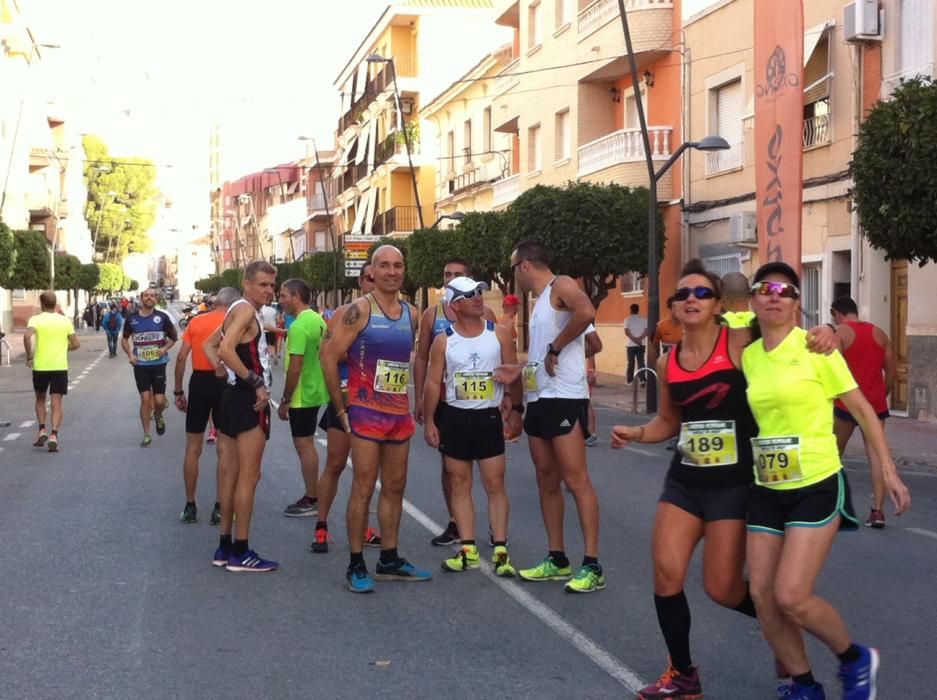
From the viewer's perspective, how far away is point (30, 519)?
10.0 metres

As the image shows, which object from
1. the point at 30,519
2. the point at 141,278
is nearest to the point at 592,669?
the point at 30,519

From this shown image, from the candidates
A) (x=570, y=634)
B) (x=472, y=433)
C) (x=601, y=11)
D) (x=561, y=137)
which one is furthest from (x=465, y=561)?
(x=561, y=137)

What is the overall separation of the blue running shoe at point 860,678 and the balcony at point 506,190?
106 ft

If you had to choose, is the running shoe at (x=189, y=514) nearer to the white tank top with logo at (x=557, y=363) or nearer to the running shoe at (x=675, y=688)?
the white tank top with logo at (x=557, y=363)

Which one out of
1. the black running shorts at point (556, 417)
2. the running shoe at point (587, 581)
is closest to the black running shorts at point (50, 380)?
the black running shorts at point (556, 417)

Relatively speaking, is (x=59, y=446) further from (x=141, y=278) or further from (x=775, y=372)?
(x=141, y=278)

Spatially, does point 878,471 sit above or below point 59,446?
above

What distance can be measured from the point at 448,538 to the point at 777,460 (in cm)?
→ 434

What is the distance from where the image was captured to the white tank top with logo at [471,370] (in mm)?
7703

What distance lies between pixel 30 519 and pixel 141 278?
159459 mm

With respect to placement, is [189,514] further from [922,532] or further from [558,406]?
[922,532]

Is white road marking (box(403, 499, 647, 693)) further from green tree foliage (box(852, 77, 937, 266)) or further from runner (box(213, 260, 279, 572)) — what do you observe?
green tree foliage (box(852, 77, 937, 266))

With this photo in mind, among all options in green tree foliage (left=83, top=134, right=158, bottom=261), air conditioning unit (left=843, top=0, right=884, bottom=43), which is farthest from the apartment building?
green tree foliage (left=83, top=134, right=158, bottom=261)

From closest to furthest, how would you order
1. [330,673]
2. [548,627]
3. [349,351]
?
[330,673]
[548,627]
[349,351]
